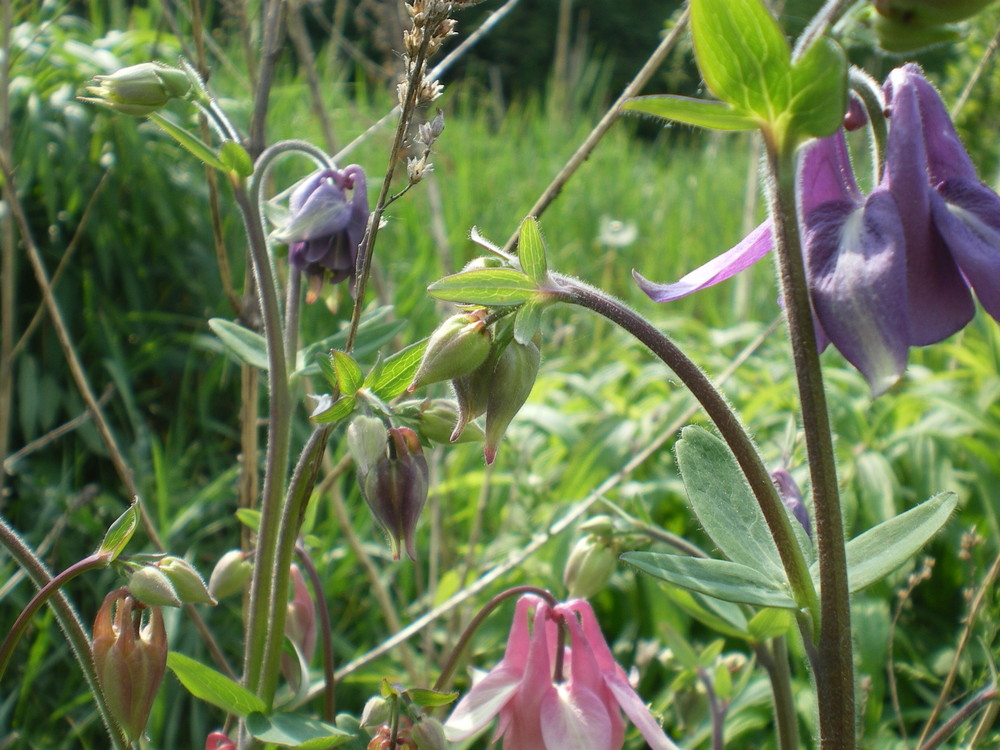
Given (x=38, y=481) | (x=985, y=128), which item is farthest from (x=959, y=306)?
(x=985, y=128)

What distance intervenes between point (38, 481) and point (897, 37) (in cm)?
169

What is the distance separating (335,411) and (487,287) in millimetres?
156

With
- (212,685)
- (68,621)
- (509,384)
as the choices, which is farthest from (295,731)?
(509,384)

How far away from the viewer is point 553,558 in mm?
1560

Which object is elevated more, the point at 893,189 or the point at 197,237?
the point at 893,189

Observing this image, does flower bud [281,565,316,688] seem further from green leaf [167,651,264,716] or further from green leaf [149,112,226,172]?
green leaf [149,112,226,172]

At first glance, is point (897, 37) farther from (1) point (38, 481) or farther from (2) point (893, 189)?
(1) point (38, 481)

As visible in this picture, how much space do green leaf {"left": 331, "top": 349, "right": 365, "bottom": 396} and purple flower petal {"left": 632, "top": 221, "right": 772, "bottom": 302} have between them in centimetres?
21

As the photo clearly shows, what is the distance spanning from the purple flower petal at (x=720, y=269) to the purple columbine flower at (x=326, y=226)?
1.03 feet

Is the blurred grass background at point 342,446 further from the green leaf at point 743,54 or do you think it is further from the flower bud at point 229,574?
the green leaf at point 743,54

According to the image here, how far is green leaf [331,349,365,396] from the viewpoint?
658mm

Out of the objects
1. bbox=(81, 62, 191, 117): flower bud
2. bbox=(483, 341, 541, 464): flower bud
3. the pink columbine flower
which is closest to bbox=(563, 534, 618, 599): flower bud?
the pink columbine flower

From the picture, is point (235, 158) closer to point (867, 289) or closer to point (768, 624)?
point (867, 289)

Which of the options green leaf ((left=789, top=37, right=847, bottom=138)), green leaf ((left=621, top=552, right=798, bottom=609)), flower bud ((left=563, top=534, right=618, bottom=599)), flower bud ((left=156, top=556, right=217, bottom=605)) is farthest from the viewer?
flower bud ((left=563, top=534, right=618, bottom=599))
